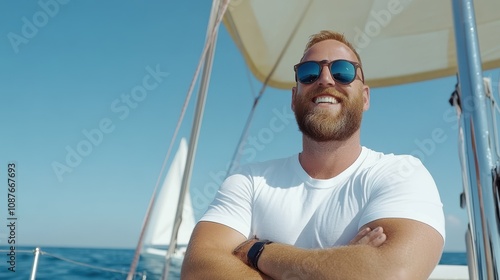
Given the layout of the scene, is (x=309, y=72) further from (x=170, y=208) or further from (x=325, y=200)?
(x=170, y=208)

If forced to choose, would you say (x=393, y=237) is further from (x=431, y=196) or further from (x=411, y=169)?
(x=411, y=169)

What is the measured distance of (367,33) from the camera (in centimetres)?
578

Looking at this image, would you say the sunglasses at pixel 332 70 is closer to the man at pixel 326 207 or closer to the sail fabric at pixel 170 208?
the man at pixel 326 207

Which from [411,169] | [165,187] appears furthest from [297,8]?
[165,187]

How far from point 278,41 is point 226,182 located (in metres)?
4.16

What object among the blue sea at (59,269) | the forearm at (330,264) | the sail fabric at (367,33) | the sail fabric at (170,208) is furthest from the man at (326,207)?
the sail fabric at (170,208)

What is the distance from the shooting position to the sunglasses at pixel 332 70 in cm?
194

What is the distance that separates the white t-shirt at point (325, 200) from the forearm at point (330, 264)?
178 millimetres

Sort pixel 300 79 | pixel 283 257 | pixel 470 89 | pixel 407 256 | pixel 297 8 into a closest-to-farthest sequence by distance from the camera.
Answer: pixel 470 89 → pixel 407 256 → pixel 283 257 → pixel 300 79 → pixel 297 8

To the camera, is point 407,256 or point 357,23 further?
point 357,23

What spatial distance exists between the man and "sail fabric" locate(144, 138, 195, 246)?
911 inches

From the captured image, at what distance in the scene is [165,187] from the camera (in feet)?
86.9

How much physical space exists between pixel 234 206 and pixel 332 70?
0.70 meters

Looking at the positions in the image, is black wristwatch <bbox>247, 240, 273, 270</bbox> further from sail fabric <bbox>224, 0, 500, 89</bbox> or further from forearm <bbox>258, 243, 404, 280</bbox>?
sail fabric <bbox>224, 0, 500, 89</bbox>
